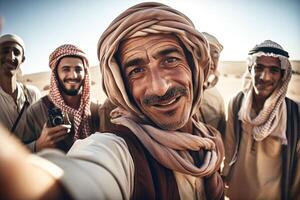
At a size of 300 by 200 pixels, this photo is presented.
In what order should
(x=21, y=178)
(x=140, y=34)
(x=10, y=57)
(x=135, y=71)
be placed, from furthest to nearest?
(x=10, y=57) < (x=135, y=71) < (x=140, y=34) < (x=21, y=178)

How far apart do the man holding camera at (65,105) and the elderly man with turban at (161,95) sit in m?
0.20

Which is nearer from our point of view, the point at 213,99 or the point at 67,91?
the point at 67,91

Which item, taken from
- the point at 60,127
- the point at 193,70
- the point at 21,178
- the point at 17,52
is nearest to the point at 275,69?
the point at 193,70

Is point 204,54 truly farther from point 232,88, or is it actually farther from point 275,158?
point 275,158

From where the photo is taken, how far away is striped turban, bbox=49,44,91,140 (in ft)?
12.1

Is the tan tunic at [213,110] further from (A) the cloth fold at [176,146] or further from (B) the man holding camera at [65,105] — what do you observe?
(B) the man holding camera at [65,105]

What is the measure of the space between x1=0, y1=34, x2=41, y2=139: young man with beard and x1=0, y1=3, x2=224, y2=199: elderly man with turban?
0.69 metres

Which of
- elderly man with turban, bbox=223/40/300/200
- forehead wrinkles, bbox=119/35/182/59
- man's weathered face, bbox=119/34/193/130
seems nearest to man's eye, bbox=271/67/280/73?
elderly man with turban, bbox=223/40/300/200

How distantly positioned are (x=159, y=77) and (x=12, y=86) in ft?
3.86

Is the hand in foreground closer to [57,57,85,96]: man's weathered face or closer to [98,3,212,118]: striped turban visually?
[57,57,85,96]: man's weathered face

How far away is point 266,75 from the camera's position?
4.11 m

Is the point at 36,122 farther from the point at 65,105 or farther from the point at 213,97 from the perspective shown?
the point at 213,97

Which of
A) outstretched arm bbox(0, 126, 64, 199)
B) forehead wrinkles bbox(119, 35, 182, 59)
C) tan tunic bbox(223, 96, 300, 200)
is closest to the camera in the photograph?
outstretched arm bbox(0, 126, 64, 199)

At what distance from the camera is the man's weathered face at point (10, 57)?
148 inches
